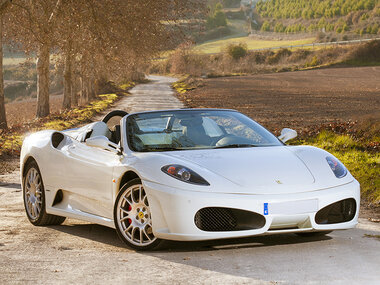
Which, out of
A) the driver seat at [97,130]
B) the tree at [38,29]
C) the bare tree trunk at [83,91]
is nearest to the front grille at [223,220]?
the driver seat at [97,130]

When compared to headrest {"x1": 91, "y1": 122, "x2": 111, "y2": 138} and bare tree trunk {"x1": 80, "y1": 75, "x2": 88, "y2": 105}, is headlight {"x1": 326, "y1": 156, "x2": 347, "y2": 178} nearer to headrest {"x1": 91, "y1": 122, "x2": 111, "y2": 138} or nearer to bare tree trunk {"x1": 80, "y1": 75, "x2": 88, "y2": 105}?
headrest {"x1": 91, "y1": 122, "x2": 111, "y2": 138}

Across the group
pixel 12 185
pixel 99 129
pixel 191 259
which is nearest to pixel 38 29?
pixel 12 185

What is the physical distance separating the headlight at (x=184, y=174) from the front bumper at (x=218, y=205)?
0.42 ft

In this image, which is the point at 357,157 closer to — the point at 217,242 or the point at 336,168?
the point at 336,168

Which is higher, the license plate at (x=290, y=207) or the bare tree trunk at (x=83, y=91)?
the license plate at (x=290, y=207)

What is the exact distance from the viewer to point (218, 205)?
20.5 feet

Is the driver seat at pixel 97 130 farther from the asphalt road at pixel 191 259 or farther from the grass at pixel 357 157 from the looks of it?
the grass at pixel 357 157

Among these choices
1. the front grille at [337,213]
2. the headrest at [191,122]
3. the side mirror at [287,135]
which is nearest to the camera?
the front grille at [337,213]

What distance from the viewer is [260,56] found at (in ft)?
458

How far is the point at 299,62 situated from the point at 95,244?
403 feet

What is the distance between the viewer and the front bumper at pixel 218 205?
246 inches

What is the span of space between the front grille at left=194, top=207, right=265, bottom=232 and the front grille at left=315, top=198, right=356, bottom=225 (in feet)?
2.18

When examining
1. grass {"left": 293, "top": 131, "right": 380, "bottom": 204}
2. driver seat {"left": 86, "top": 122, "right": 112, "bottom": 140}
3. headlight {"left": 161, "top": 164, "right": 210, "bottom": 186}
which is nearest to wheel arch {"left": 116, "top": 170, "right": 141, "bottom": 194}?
headlight {"left": 161, "top": 164, "right": 210, "bottom": 186}

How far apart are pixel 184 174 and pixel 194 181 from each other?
0.37ft
